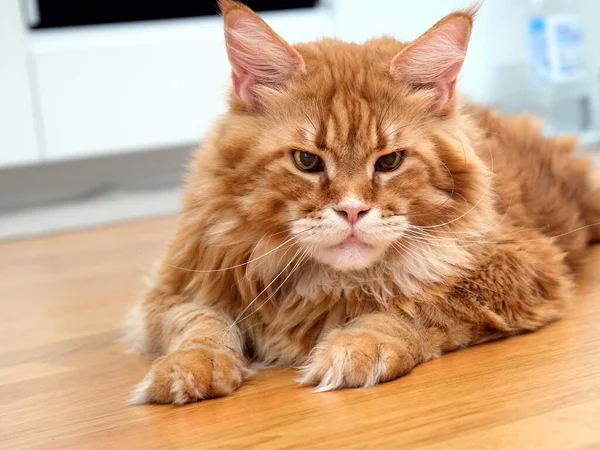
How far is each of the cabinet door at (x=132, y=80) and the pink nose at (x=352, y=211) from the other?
9.21 ft

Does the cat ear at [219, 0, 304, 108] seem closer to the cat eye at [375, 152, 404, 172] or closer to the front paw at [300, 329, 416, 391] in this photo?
the cat eye at [375, 152, 404, 172]

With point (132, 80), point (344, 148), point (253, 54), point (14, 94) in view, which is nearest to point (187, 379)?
point (344, 148)

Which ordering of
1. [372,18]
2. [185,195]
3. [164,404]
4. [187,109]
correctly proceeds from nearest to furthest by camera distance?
[164,404], [185,195], [187,109], [372,18]

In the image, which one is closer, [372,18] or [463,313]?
[463,313]

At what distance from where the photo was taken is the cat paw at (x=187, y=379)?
1521 millimetres

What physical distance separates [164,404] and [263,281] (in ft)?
1.11

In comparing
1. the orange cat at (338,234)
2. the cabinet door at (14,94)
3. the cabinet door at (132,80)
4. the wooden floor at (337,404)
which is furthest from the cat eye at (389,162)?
the cabinet door at (14,94)

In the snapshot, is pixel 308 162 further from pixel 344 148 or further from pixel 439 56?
pixel 439 56

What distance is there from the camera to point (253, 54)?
1.68 meters

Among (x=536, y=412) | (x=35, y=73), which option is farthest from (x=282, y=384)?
(x=35, y=73)

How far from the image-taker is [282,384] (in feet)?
5.37

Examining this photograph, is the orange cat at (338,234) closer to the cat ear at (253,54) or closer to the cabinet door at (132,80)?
the cat ear at (253,54)

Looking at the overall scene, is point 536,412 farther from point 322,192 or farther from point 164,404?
point 164,404

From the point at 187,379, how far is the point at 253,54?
63 centimetres
